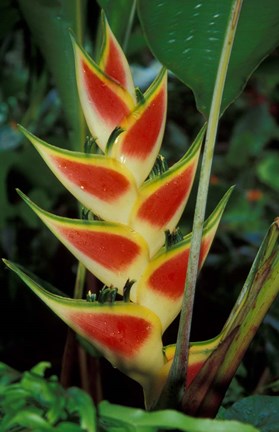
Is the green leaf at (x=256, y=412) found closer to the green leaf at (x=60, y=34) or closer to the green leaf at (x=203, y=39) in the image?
the green leaf at (x=203, y=39)

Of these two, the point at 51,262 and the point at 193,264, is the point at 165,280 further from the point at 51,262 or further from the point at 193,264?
the point at 51,262

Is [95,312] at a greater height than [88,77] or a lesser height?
lesser

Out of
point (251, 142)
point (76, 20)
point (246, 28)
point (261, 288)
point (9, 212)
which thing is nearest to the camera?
point (261, 288)

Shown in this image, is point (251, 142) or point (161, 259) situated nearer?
point (161, 259)

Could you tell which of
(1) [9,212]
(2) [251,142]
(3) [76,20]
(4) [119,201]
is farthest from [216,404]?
(2) [251,142]

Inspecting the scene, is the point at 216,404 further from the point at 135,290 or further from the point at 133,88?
the point at 133,88

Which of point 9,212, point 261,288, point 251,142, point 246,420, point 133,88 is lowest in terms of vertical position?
point 251,142

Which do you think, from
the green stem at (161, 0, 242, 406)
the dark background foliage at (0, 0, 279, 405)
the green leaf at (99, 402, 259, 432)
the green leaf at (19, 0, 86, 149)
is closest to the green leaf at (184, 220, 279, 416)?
the green stem at (161, 0, 242, 406)
